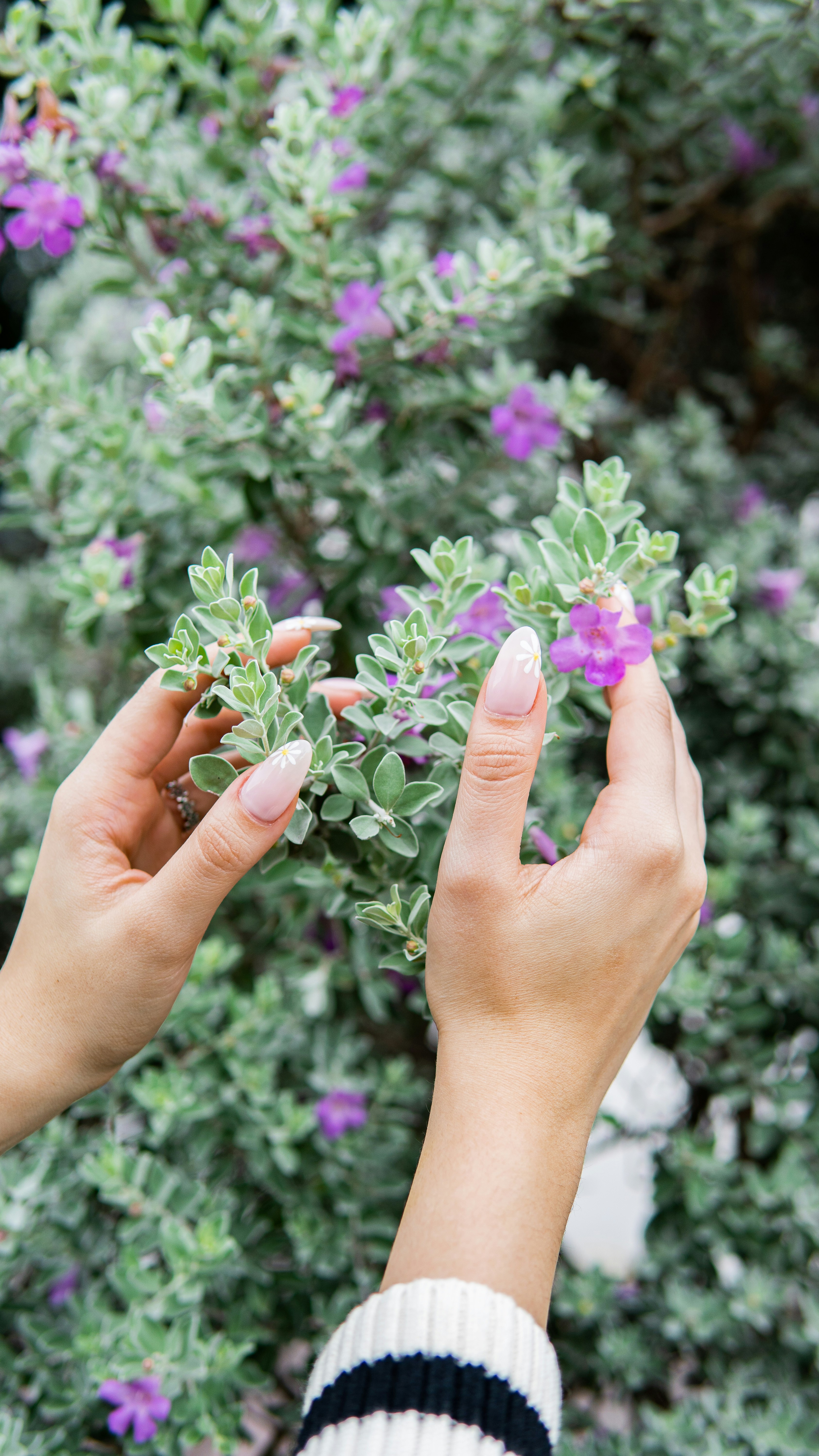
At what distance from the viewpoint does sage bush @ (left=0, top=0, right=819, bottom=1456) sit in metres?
1.28

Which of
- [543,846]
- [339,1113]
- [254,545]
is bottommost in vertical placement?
[339,1113]

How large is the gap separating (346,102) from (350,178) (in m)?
0.13

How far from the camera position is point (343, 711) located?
3.34ft

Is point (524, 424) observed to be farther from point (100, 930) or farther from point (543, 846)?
point (100, 930)

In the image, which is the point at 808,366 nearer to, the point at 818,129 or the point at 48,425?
the point at 818,129

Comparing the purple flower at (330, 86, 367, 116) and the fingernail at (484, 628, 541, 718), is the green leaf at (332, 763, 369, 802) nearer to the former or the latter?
the fingernail at (484, 628, 541, 718)

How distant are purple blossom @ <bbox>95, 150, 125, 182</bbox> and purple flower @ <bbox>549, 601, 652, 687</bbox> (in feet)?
3.86

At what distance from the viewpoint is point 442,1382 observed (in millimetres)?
762

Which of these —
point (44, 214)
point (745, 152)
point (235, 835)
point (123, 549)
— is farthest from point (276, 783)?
point (745, 152)

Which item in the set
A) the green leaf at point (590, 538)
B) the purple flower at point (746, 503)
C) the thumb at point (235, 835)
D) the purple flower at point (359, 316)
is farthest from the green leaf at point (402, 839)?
the purple flower at point (746, 503)

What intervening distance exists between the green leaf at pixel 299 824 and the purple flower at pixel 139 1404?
0.84 metres

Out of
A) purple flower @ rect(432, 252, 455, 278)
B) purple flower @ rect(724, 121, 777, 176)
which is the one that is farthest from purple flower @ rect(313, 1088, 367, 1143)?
purple flower @ rect(724, 121, 777, 176)

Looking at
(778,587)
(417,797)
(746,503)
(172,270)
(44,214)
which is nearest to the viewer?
(417,797)

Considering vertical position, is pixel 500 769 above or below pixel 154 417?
above
